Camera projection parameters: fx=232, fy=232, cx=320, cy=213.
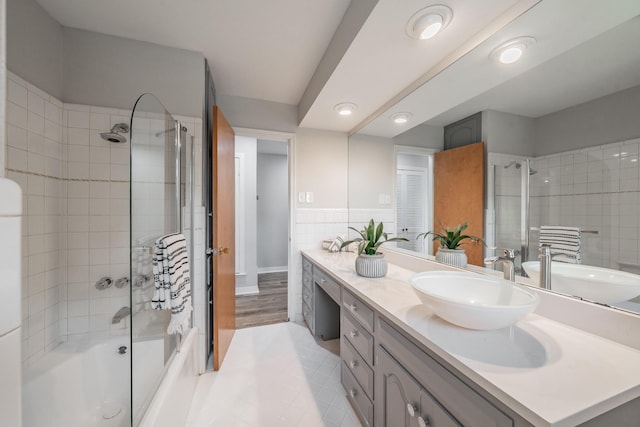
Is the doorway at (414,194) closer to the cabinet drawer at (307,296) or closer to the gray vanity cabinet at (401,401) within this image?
the gray vanity cabinet at (401,401)

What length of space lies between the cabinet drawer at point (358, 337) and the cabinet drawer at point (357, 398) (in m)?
0.20

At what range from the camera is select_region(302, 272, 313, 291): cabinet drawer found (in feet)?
7.37

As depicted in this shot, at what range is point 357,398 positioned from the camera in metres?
1.32

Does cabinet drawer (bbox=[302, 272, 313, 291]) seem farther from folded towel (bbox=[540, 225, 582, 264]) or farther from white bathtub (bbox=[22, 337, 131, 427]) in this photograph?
folded towel (bbox=[540, 225, 582, 264])

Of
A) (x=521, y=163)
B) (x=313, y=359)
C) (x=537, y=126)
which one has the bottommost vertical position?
(x=313, y=359)

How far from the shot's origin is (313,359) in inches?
74.3

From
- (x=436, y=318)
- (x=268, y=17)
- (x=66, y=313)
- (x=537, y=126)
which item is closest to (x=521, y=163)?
(x=537, y=126)

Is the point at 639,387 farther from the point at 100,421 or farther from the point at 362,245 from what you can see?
the point at 100,421

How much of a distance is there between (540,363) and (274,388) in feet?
4.98

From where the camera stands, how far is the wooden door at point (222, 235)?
5.77 feet

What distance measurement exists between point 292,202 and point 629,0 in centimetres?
224

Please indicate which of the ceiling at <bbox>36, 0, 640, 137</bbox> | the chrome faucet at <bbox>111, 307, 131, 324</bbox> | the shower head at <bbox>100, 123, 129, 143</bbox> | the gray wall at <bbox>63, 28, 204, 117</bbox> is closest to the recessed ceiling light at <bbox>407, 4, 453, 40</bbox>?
the ceiling at <bbox>36, 0, 640, 137</bbox>

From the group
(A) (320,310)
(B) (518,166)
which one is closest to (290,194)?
(A) (320,310)

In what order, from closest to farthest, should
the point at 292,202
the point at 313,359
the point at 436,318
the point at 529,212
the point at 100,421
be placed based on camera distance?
1. the point at 436,318
2. the point at 529,212
3. the point at 100,421
4. the point at 313,359
5. the point at 292,202
